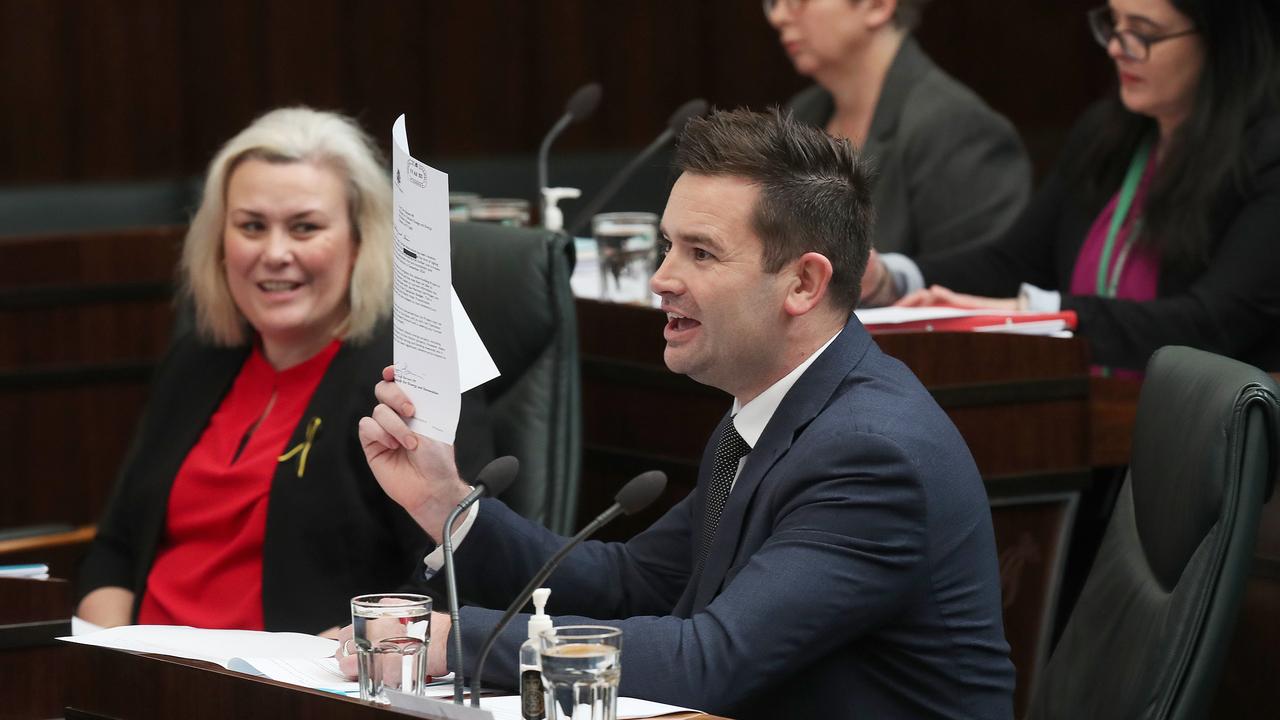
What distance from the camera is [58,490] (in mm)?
4359

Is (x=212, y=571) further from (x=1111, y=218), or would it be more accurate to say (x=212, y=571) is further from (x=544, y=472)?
(x=1111, y=218)

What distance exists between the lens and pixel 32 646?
1.77 m

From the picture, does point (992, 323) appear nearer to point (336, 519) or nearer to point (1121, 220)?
point (1121, 220)

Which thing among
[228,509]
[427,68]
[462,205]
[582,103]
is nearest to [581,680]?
[228,509]

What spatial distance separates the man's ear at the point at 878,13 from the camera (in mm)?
3812

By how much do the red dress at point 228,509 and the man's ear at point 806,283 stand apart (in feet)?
3.39

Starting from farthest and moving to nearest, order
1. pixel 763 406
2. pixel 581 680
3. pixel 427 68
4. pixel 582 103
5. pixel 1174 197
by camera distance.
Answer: pixel 427 68 < pixel 582 103 < pixel 1174 197 < pixel 763 406 < pixel 581 680

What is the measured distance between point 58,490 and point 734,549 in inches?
118

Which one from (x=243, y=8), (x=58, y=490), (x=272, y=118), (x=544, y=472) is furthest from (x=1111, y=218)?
(x=243, y=8)

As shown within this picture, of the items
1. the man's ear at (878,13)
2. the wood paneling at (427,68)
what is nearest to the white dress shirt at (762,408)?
the man's ear at (878,13)

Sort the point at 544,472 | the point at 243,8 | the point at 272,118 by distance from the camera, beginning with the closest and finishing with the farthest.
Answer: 1. the point at 544,472
2. the point at 272,118
3. the point at 243,8

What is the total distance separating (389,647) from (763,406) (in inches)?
19.6

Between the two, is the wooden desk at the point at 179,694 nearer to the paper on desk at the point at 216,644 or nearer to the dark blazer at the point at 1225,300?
the paper on desk at the point at 216,644

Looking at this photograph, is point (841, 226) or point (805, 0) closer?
point (841, 226)
